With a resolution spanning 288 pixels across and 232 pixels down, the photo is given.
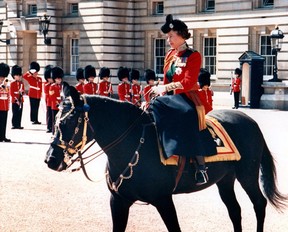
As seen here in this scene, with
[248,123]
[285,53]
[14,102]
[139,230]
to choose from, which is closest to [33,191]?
[139,230]

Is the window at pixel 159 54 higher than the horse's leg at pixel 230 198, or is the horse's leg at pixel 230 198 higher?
the window at pixel 159 54

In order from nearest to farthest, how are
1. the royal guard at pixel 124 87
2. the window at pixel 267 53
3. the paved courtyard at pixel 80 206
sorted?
1. the paved courtyard at pixel 80 206
2. the royal guard at pixel 124 87
3. the window at pixel 267 53

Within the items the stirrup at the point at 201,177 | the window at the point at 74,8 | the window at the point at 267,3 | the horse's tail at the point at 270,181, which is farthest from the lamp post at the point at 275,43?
the stirrup at the point at 201,177

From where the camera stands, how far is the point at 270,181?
7.16 metres

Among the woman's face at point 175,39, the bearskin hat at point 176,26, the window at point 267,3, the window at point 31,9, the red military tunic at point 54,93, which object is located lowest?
the red military tunic at point 54,93

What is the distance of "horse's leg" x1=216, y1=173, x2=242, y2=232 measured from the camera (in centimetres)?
681

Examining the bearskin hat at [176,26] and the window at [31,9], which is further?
the window at [31,9]

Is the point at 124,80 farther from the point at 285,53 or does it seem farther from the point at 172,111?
the point at 172,111

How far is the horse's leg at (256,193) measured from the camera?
6.75 meters

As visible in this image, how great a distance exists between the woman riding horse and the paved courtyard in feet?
2.43

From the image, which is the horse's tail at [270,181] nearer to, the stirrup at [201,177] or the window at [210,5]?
the stirrup at [201,177]

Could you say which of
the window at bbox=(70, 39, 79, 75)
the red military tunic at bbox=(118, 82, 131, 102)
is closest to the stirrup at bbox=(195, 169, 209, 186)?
the red military tunic at bbox=(118, 82, 131, 102)

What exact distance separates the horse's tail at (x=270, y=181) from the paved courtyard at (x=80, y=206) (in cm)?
26

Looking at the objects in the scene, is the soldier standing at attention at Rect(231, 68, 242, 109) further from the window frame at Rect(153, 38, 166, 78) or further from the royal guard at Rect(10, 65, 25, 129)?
the royal guard at Rect(10, 65, 25, 129)
